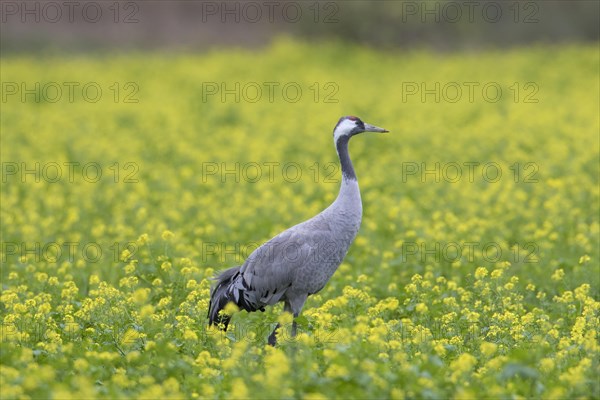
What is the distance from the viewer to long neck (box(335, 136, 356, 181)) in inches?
334

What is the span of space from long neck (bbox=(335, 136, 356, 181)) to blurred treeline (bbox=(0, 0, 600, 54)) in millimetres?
24512

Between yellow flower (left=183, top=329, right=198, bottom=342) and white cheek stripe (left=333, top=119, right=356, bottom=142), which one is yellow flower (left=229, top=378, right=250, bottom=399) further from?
white cheek stripe (left=333, top=119, right=356, bottom=142)

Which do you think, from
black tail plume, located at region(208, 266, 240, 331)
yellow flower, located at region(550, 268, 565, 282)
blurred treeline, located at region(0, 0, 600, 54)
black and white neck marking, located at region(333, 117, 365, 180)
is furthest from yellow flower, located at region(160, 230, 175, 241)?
blurred treeline, located at region(0, 0, 600, 54)

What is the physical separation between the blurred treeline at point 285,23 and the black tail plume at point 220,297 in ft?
82.9

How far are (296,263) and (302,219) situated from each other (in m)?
5.02

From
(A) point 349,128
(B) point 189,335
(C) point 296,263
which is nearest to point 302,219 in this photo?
(A) point 349,128

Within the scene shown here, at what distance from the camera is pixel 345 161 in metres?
8.58

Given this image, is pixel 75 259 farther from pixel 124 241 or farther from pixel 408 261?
pixel 408 261

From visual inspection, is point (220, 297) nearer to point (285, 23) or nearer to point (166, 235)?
point (166, 235)

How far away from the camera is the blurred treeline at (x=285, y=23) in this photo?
3331 cm

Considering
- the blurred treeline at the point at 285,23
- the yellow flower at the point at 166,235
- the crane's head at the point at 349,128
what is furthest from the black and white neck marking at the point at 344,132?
the blurred treeline at the point at 285,23

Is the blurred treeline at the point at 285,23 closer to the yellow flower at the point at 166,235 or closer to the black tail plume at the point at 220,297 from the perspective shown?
the yellow flower at the point at 166,235

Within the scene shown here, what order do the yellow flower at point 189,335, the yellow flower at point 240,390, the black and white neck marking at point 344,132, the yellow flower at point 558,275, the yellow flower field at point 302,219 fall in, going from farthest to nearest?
the yellow flower at point 558,275, the black and white neck marking at point 344,132, the yellow flower at point 189,335, the yellow flower field at point 302,219, the yellow flower at point 240,390

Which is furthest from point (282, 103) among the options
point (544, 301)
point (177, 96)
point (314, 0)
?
point (544, 301)
